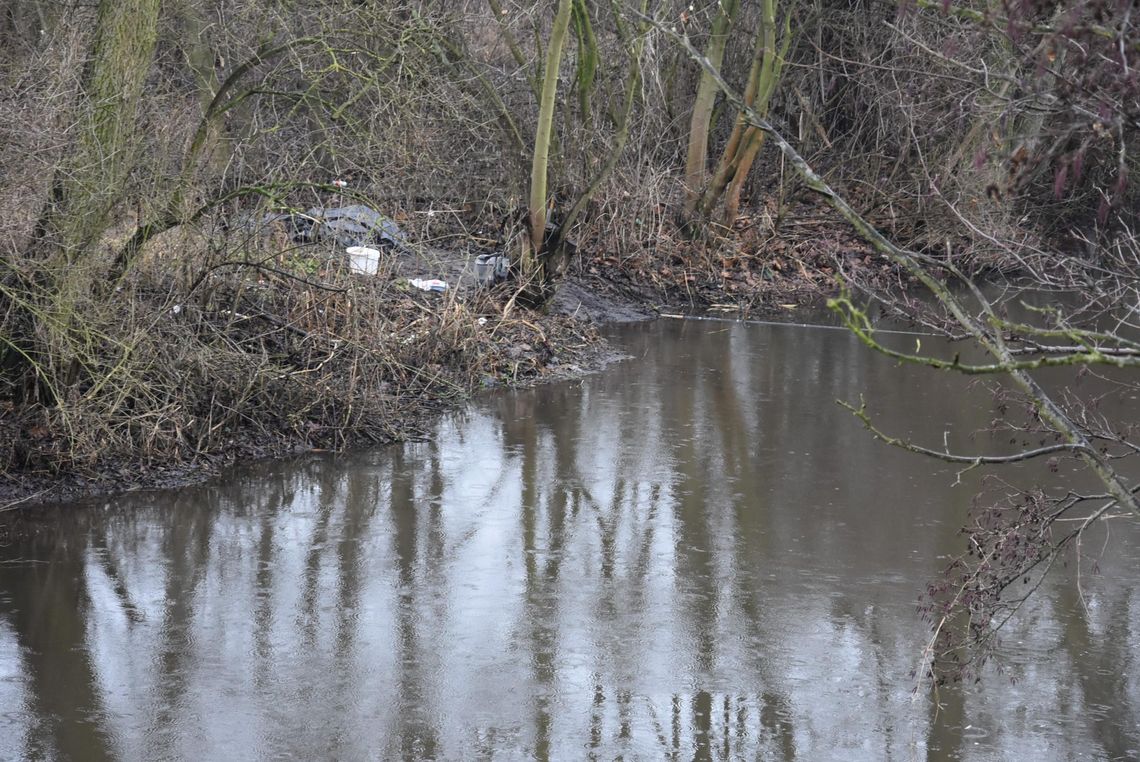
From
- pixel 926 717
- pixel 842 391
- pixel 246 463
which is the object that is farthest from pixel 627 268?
pixel 926 717

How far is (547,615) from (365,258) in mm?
5325

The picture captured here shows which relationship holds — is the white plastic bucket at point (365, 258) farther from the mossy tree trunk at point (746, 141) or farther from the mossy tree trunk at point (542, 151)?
the mossy tree trunk at point (746, 141)

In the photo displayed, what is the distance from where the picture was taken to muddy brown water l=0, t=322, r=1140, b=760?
577cm

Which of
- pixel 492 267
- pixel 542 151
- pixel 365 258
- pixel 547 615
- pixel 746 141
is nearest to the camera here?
pixel 547 615

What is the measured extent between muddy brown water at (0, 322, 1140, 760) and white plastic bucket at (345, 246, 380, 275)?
1737 mm

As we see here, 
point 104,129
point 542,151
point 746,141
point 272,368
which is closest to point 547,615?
point 272,368

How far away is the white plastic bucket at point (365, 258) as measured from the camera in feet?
37.5

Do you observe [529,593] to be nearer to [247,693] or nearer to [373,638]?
[373,638]

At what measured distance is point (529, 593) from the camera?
742 cm

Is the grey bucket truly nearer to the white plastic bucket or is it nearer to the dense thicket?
the dense thicket

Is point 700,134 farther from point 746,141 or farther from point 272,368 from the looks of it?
point 272,368

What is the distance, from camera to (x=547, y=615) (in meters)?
7.09

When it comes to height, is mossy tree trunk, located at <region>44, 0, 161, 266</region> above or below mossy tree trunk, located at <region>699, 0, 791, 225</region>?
below

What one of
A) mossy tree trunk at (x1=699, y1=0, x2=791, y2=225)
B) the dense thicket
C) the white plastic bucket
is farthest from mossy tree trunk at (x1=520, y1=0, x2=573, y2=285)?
mossy tree trunk at (x1=699, y1=0, x2=791, y2=225)
